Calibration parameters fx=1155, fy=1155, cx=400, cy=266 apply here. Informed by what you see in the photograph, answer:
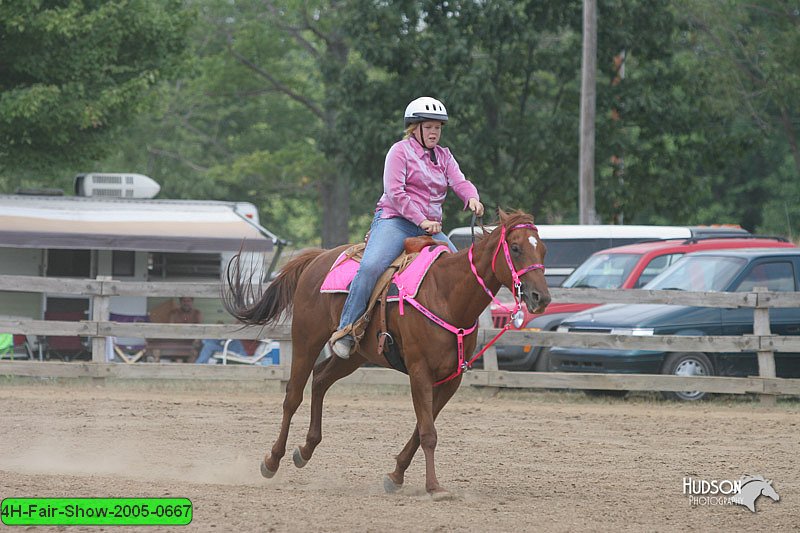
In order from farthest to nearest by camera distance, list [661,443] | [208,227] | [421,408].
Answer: [208,227] < [661,443] < [421,408]

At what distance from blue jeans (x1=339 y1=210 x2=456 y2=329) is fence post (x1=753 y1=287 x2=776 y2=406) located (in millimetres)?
7164

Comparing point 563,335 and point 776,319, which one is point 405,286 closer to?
point 563,335

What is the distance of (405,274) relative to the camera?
8125 mm

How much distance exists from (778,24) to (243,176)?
16.3 meters

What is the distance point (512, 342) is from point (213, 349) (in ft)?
19.0

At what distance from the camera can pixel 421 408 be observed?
304 inches

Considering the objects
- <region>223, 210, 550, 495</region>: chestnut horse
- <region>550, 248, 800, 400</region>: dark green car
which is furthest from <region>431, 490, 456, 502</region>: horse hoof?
<region>550, 248, 800, 400</region>: dark green car

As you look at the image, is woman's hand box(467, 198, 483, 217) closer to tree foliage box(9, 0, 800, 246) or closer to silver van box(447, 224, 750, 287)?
silver van box(447, 224, 750, 287)

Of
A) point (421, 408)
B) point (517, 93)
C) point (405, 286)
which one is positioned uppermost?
point (517, 93)

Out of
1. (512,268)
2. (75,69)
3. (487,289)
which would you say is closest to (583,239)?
(75,69)

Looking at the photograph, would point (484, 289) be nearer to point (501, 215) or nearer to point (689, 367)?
point (501, 215)

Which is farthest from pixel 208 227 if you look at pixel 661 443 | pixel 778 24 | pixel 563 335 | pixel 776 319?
pixel 778 24

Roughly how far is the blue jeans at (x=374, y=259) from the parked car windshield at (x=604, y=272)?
29.2 ft

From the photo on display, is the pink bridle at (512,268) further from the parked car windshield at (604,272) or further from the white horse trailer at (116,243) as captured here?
the white horse trailer at (116,243)
